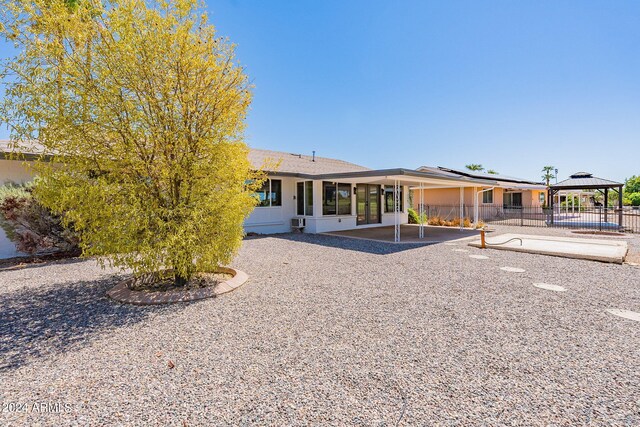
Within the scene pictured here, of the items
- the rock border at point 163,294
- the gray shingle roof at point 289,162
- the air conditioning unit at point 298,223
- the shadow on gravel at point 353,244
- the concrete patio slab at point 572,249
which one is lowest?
the rock border at point 163,294

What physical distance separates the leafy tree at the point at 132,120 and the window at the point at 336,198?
8.90 meters

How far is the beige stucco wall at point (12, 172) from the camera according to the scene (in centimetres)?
844

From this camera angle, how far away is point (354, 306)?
4609 mm

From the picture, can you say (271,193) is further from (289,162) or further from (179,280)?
(179,280)

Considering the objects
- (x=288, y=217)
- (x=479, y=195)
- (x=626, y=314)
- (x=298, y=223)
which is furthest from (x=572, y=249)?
(x=479, y=195)

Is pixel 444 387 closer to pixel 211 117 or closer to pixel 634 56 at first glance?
pixel 211 117

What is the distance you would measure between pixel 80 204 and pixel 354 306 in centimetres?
448

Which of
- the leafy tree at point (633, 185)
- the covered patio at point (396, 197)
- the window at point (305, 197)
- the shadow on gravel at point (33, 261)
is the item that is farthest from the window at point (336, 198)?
the leafy tree at point (633, 185)

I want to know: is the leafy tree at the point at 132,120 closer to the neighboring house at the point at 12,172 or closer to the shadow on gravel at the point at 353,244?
the neighboring house at the point at 12,172

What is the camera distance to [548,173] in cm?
5675

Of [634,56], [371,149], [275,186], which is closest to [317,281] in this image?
[275,186]

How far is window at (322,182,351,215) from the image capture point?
46.4ft

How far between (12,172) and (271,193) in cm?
830

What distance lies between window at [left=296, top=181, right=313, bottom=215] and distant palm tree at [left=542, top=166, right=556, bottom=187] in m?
60.3
